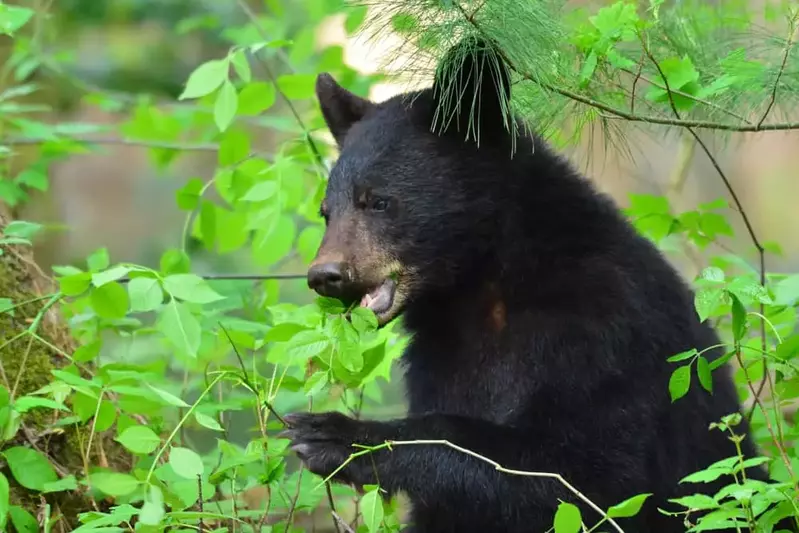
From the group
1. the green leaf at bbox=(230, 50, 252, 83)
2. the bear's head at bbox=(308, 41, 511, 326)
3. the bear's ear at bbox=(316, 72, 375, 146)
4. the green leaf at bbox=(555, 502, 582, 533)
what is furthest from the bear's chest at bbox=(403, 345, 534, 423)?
the green leaf at bbox=(230, 50, 252, 83)

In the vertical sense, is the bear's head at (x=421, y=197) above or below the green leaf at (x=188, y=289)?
above

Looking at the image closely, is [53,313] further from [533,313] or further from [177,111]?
[177,111]

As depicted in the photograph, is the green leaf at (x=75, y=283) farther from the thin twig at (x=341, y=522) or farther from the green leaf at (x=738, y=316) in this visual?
the green leaf at (x=738, y=316)

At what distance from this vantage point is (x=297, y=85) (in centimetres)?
389

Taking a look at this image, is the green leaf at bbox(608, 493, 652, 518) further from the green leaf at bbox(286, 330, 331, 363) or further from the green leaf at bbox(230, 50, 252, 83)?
the green leaf at bbox(230, 50, 252, 83)

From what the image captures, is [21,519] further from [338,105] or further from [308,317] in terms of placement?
[338,105]

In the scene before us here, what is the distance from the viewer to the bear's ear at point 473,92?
2746mm

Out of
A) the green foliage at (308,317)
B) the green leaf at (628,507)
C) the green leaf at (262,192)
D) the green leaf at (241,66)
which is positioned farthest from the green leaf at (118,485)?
the green leaf at (241,66)

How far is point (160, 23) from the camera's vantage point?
335 inches

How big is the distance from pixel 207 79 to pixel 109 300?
99 cm

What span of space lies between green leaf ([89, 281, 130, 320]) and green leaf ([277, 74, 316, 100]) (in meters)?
1.51

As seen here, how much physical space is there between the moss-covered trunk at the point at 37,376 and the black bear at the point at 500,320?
2.40 ft

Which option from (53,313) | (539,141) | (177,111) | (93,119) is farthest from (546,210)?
(93,119)

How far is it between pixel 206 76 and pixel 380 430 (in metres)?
1.34
